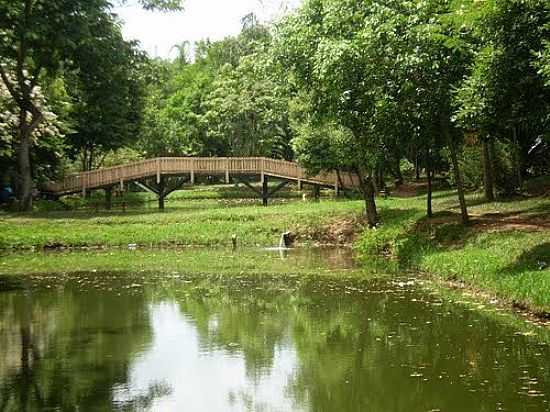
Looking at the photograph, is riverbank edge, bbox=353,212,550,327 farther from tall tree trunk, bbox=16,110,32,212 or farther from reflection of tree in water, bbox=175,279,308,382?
tall tree trunk, bbox=16,110,32,212

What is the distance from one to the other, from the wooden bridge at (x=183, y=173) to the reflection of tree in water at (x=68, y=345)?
2534 cm

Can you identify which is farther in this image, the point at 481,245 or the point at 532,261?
the point at 481,245

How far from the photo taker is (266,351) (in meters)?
11.4

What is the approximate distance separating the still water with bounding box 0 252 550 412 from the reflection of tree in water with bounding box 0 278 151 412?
0.09ft

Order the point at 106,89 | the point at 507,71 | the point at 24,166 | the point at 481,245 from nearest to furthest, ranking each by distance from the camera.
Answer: the point at 507,71 < the point at 481,245 < the point at 24,166 < the point at 106,89

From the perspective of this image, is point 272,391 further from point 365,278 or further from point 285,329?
point 365,278

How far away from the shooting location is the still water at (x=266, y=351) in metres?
8.81

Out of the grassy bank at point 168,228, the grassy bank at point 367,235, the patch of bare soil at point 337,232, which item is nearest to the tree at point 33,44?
the grassy bank at point 367,235

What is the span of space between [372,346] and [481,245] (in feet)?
26.5

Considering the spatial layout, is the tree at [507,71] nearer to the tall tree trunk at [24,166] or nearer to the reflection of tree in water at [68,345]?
the reflection of tree in water at [68,345]

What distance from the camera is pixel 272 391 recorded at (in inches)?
362

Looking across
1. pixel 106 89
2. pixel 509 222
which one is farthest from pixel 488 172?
pixel 106 89

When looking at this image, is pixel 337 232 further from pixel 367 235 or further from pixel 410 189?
pixel 410 189

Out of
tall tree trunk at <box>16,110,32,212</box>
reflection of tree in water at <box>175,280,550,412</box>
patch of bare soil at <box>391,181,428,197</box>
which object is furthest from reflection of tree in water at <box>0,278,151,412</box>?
patch of bare soil at <box>391,181,428,197</box>
